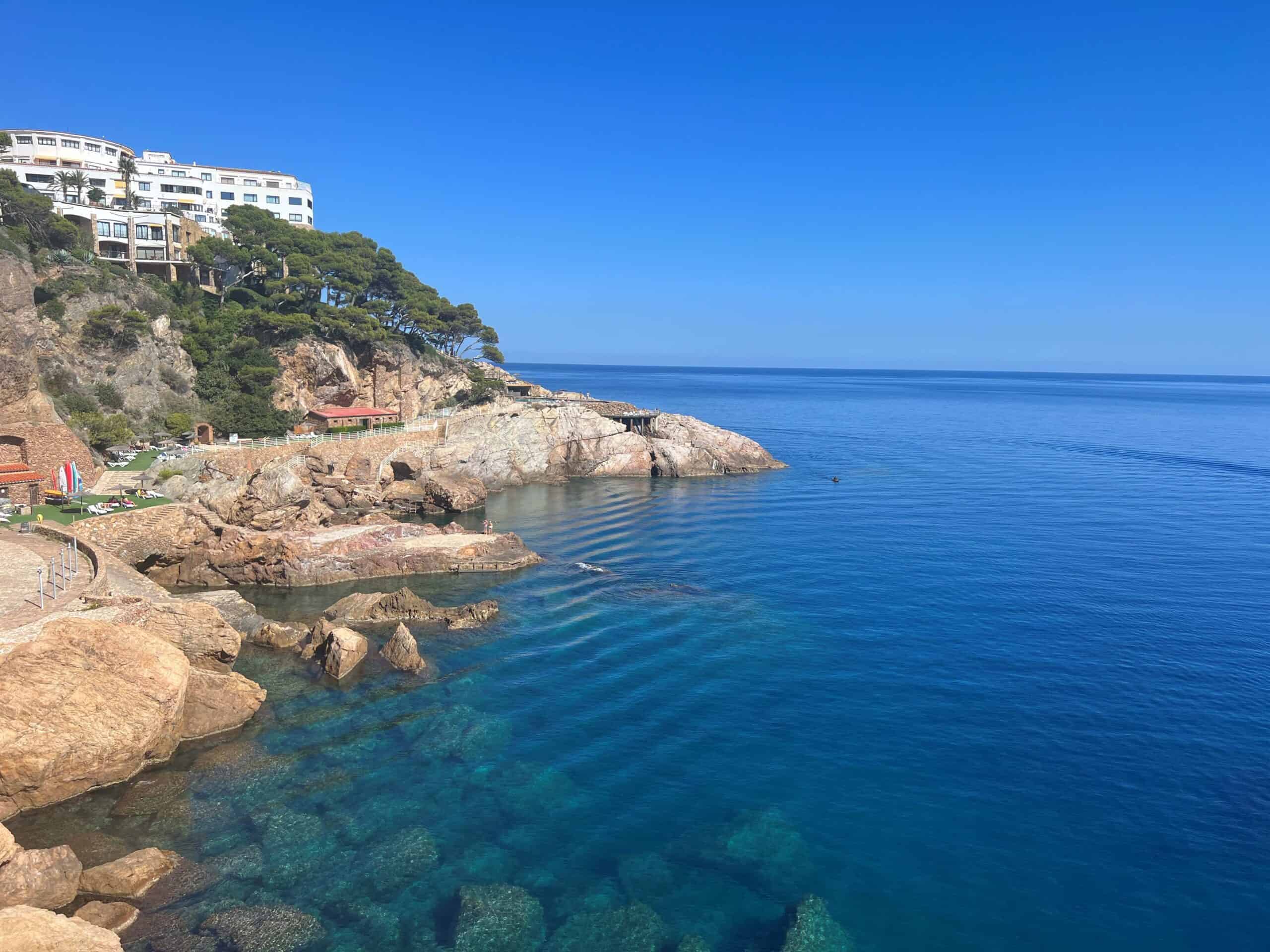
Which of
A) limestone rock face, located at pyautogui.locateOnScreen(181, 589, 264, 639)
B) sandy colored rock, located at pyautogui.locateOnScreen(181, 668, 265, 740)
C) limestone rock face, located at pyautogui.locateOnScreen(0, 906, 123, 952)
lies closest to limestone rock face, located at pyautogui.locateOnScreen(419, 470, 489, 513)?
limestone rock face, located at pyautogui.locateOnScreen(181, 589, 264, 639)

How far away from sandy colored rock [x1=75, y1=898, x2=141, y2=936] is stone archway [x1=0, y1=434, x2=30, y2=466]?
34.4 metres

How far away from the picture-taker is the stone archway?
4159 centimetres

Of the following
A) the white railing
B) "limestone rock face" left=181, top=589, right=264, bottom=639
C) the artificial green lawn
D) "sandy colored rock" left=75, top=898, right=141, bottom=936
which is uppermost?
the white railing

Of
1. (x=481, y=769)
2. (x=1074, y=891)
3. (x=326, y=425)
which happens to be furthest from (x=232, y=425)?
(x=1074, y=891)

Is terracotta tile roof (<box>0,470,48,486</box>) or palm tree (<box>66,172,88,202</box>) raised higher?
palm tree (<box>66,172,88,202</box>)

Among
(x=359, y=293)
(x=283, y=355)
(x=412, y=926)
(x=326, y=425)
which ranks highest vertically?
(x=359, y=293)

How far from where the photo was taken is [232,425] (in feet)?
194

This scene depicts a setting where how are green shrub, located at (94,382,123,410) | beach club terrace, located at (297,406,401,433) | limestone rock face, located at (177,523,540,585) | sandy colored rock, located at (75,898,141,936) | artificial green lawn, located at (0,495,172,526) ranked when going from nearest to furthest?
sandy colored rock, located at (75,898,141,936) < artificial green lawn, located at (0,495,172,526) < limestone rock face, located at (177,523,540,585) < green shrub, located at (94,382,123,410) < beach club terrace, located at (297,406,401,433)

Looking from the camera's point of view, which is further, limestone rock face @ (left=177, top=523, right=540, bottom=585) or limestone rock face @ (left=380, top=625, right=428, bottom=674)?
limestone rock face @ (left=177, top=523, right=540, bottom=585)

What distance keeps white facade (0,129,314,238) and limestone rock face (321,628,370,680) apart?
215ft

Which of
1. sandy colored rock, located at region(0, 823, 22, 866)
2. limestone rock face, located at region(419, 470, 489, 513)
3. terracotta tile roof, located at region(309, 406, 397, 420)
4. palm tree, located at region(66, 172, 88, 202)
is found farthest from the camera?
palm tree, located at region(66, 172, 88, 202)

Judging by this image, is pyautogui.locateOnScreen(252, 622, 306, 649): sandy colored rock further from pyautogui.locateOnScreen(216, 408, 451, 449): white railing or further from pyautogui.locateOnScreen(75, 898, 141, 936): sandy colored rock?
pyautogui.locateOnScreen(216, 408, 451, 449): white railing

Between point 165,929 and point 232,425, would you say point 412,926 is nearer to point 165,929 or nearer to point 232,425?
point 165,929

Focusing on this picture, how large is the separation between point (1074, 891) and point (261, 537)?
37548mm
